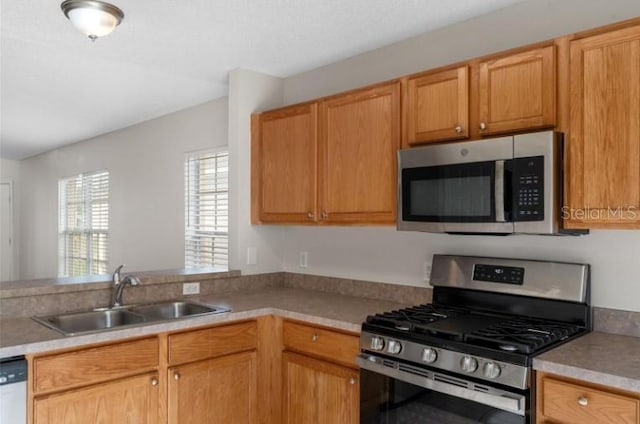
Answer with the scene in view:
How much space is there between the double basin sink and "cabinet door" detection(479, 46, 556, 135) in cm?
165

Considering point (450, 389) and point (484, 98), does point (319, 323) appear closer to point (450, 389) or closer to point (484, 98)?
point (450, 389)

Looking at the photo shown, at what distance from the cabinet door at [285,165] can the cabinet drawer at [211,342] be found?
76 cm

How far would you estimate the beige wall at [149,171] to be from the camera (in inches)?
175

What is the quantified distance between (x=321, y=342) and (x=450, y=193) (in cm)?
99

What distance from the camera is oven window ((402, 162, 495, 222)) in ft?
6.66

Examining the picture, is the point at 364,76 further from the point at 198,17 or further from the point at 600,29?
the point at 600,29

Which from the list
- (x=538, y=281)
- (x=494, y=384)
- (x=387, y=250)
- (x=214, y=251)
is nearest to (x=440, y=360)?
(x=494, y=384)

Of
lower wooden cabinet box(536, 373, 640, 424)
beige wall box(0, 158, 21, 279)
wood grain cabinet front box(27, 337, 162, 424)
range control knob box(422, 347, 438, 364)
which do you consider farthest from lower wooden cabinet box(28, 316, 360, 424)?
beige wall box(0, 158, 21, 279)

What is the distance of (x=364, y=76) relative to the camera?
9.85 feet

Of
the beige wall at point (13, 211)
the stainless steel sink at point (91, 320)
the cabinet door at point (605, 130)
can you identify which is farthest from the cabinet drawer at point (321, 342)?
the beige wall at point (13, 211)

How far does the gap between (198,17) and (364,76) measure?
1079mm

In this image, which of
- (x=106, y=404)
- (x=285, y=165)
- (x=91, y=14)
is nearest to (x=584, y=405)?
(x=106, y=404)

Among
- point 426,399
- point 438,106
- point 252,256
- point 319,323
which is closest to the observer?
point 426,399

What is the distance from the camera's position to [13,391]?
182cm
